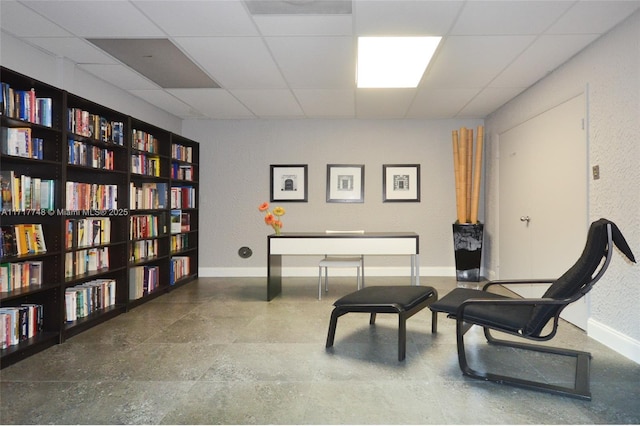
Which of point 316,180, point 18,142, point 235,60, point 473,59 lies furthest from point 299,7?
point 316,180

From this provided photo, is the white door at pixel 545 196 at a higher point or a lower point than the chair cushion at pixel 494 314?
higher

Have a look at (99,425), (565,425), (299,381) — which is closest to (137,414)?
(99,425)

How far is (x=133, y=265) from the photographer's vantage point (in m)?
4.36

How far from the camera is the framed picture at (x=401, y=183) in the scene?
6.10 metres

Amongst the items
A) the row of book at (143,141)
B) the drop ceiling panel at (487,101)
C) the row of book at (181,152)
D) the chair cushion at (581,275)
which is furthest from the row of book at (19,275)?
the drop ceiling panel at (487,101)

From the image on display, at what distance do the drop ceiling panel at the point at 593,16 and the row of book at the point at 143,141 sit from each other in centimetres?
429

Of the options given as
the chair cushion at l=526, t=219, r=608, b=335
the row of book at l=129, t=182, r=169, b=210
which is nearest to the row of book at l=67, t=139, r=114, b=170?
the row of book at l=129, t=182, r=169, b=210

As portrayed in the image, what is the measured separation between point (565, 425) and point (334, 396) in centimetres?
117

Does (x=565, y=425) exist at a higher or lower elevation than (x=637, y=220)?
lower

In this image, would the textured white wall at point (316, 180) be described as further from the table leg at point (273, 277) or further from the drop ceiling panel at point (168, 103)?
the table leg at point (273, 277)

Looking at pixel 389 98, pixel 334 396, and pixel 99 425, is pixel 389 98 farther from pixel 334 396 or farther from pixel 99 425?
pixel 99 425

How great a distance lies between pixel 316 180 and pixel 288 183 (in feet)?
1.48

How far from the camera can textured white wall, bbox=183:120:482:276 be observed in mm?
6082

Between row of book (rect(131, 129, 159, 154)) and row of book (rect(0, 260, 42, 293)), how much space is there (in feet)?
5.86
